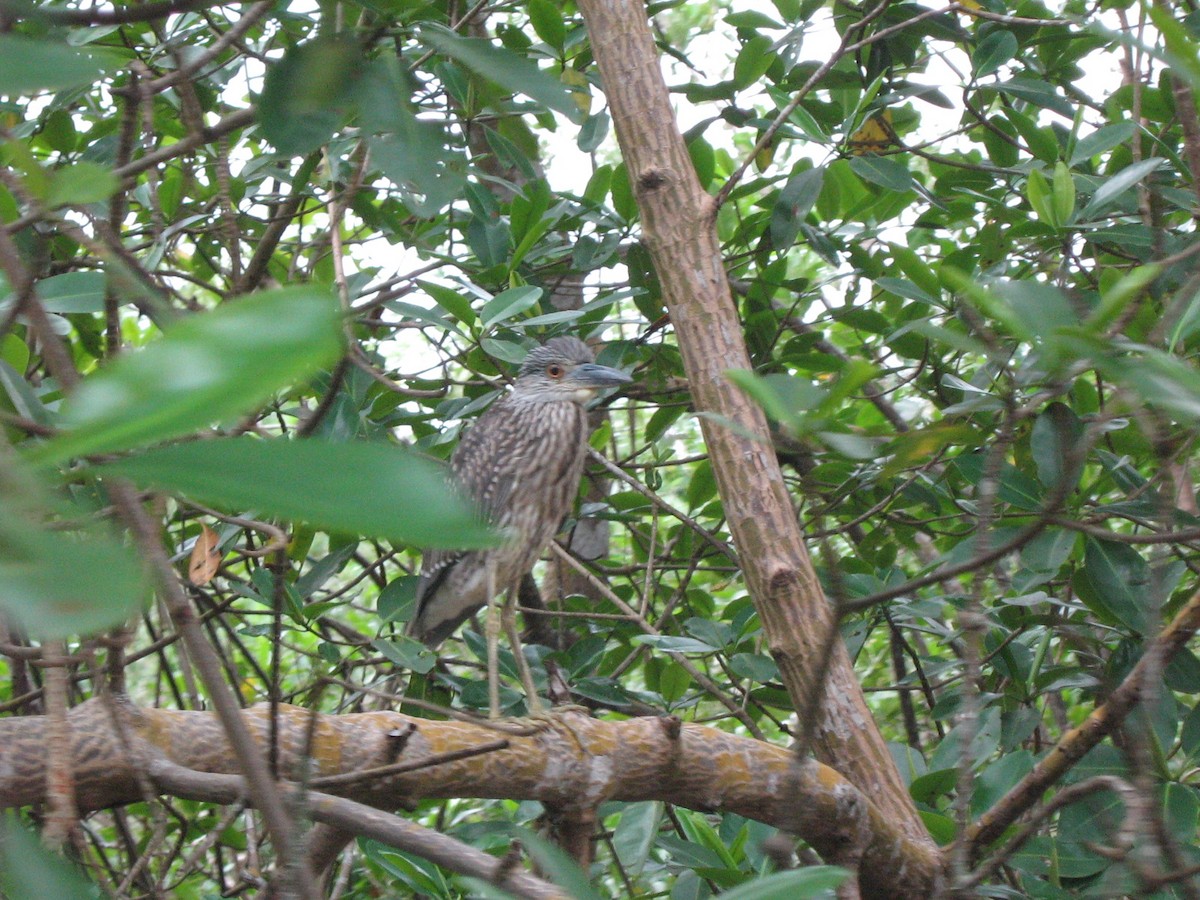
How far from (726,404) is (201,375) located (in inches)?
80.6

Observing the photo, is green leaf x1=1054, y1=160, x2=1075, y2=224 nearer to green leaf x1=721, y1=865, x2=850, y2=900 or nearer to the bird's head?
the bird's head

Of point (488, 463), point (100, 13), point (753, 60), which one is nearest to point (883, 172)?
point (753, 60)

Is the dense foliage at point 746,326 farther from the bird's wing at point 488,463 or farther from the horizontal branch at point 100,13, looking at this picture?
the bird's wing at point 488,463

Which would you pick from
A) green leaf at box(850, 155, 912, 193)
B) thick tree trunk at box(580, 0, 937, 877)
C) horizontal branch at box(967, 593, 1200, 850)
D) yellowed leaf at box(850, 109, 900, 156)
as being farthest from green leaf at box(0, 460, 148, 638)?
yellowed leaf at box(850, 109, 900, 156)

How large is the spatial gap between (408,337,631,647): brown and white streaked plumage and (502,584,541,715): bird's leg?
0.06 meters

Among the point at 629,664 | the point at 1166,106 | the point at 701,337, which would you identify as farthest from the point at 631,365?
the point at 1166,106

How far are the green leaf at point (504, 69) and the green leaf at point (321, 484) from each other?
57 cm

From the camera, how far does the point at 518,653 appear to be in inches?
125

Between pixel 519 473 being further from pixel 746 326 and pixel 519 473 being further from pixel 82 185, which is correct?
pixel 82 185

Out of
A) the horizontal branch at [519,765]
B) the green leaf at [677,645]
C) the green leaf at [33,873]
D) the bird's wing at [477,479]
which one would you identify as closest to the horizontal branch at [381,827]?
the horizontal branch at [519,765]

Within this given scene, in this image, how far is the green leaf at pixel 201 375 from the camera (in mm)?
424

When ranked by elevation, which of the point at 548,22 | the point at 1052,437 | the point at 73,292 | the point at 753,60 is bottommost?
the point at 1052,437

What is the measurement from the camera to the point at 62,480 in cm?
61

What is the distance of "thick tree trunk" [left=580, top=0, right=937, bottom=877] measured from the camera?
2324 millimetres
